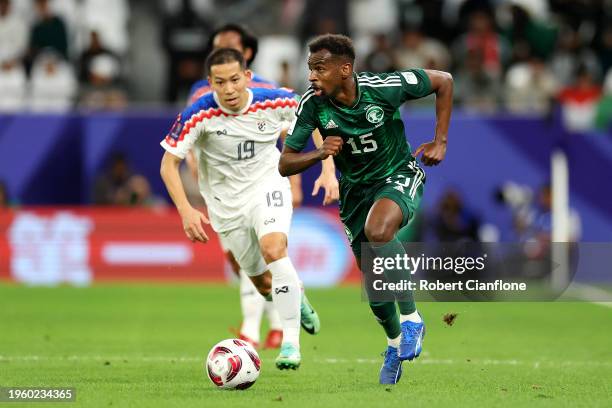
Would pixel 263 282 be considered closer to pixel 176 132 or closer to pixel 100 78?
pixel 176 132

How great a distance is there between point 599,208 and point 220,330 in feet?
26.3

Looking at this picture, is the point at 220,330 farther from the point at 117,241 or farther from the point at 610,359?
the point at 117,241

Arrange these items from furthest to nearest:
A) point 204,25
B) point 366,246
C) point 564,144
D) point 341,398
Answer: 1. point 204,25
2. point 564,144
3. point 366,246
4. point 341,398

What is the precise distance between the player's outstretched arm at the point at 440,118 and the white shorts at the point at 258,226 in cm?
158

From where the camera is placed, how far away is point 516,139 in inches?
779

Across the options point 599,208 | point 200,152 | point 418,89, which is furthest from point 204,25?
point 418,89

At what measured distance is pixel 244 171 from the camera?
34.6 feet

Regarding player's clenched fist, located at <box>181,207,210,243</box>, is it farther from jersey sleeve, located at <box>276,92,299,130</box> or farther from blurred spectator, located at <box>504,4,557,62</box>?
blurred spectator, located at <box>504,4,557,62</box>

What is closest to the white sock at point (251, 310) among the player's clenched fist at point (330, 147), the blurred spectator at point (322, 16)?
the player's clenched fist at point (330, 147)

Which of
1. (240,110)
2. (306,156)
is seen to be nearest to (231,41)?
(240,110)

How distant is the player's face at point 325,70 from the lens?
8.73m

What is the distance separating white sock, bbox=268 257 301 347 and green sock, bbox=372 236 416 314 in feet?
3.46

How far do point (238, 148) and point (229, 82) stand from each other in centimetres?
66

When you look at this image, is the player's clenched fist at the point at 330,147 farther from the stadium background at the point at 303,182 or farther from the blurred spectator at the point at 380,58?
the blurred spectator at the point at 380,58
